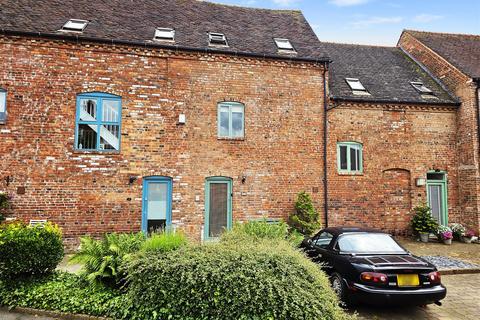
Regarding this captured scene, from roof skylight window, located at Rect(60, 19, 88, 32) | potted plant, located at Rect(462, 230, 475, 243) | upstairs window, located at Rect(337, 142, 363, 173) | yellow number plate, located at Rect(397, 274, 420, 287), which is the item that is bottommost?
potted plant, located at Rect(462, 230, 475, 243)

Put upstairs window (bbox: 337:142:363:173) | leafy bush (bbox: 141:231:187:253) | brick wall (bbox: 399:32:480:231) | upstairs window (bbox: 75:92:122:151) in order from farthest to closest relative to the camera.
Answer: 1. brick wall (bbox: 399:32:480:231)
2. upstairs window (bbox: 337:142:363:173)
3. upstairs window (bbox: 75:92:122:151)
4. leafy bush (bbox: 141:231:187:253)

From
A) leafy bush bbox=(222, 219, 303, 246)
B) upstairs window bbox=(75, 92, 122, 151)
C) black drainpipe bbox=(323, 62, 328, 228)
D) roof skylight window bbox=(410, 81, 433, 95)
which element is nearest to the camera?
leafy bush bbox=(222, 219, 303, 246)

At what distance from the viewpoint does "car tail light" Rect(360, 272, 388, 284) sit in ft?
15.9

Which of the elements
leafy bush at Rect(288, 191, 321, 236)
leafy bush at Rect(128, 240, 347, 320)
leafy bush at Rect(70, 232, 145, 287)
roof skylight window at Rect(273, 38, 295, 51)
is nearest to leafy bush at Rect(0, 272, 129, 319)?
leafy bush at Rect(70, 232, 145, 287)

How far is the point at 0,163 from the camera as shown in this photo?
9.17 meters

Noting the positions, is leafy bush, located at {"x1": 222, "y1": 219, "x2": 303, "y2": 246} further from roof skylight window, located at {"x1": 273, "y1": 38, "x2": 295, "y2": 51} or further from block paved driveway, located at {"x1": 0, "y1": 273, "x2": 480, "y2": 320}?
roof skylight window, located at {"x1": 273, "y1": 38, "x2": 295, "y2": 51}

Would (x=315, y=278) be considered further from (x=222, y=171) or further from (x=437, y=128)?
(x=437, y=128)

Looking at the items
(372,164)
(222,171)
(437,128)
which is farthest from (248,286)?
(437,128)

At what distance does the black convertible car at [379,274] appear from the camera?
15.8ft

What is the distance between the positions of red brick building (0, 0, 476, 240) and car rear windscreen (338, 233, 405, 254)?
4859mm

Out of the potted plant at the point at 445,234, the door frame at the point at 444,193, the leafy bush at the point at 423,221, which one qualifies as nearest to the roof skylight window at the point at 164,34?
the leafy bush at the point at 423,221

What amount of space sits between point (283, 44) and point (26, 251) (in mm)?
11243

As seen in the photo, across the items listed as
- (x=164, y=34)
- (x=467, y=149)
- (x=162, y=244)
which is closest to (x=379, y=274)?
(x=162, y=244)

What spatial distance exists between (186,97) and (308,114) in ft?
15.7
